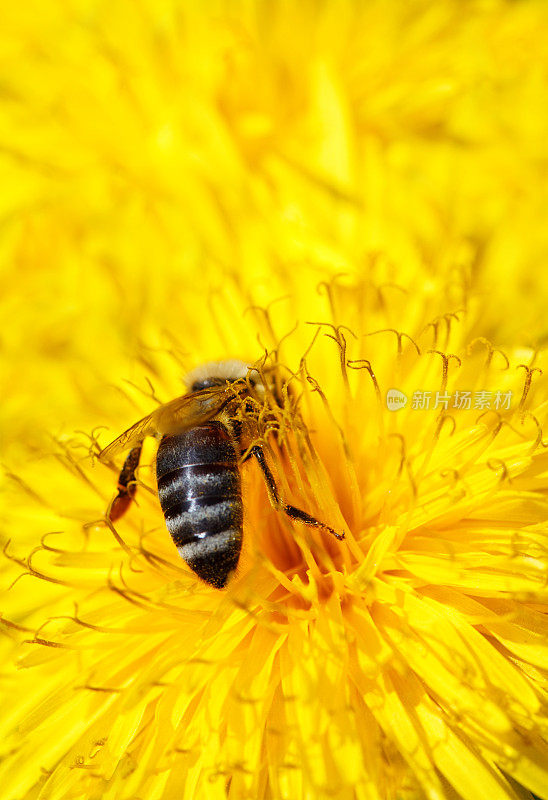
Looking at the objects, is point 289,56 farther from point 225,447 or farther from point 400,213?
point 225,447

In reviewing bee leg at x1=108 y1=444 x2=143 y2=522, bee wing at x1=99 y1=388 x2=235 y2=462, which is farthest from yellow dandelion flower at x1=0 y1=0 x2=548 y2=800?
bee wing at x1=99 y1=388 x2=235 y2=462

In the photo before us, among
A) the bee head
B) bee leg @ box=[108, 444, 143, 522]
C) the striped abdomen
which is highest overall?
the bee head

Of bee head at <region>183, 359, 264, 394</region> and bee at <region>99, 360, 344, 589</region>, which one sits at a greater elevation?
bee head at <region>183, 359, 264, 394</region>

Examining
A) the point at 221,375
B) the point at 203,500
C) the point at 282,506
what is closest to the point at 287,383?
the point at 221,375

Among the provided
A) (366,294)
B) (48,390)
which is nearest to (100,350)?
(48,390)

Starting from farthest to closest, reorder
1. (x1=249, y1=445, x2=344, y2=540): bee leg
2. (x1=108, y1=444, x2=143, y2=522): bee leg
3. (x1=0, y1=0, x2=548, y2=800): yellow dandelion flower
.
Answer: (x1=108, y1=444, x2=143, y2=522): bee leg, (x1=249, y1=445, x2=344, y2=540): bee leg, (x1=0, y1=0, x2=548, y2=800): yellow dandelion flower

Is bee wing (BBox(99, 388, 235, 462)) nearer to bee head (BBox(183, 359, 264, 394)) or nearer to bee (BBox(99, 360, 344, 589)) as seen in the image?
bee (BBox(99, 360, 344, 589))
